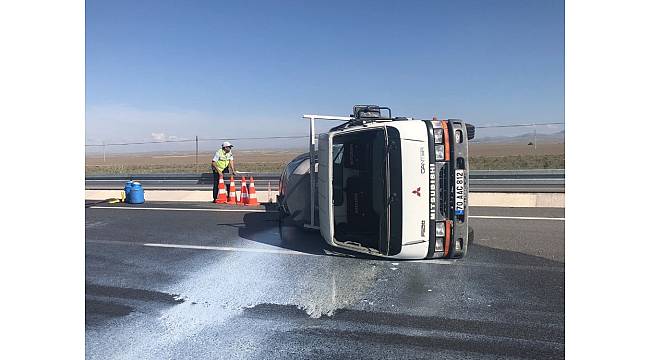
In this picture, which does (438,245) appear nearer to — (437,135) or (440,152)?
(440,152)

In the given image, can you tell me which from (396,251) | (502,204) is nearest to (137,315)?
(396,251)

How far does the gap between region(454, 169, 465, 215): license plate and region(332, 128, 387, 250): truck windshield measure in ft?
3.70

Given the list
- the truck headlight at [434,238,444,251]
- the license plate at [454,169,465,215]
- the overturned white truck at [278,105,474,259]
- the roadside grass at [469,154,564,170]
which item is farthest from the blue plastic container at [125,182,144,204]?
the roadside grass at [469,154,564,170]

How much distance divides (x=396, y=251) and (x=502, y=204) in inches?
248

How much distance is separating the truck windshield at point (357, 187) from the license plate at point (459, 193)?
113cm

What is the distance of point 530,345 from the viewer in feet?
11.4

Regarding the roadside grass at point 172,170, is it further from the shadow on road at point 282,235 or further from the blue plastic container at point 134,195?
the shadow on road at point 282,235

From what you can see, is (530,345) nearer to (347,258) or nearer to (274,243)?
(347,258)

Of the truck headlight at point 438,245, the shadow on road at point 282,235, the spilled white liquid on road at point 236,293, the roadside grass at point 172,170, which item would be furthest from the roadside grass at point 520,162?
the spilled white liquid on road at point 236,293

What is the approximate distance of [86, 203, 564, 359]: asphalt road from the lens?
353cm

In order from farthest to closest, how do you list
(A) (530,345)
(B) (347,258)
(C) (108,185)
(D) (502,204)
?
(C) (108,185) < (D) (502,204) < (B) (347,258) < (A) (530,345)

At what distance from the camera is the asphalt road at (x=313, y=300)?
3529mm

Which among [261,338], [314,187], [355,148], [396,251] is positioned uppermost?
[355,148]

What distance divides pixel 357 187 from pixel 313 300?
242 centimetres
